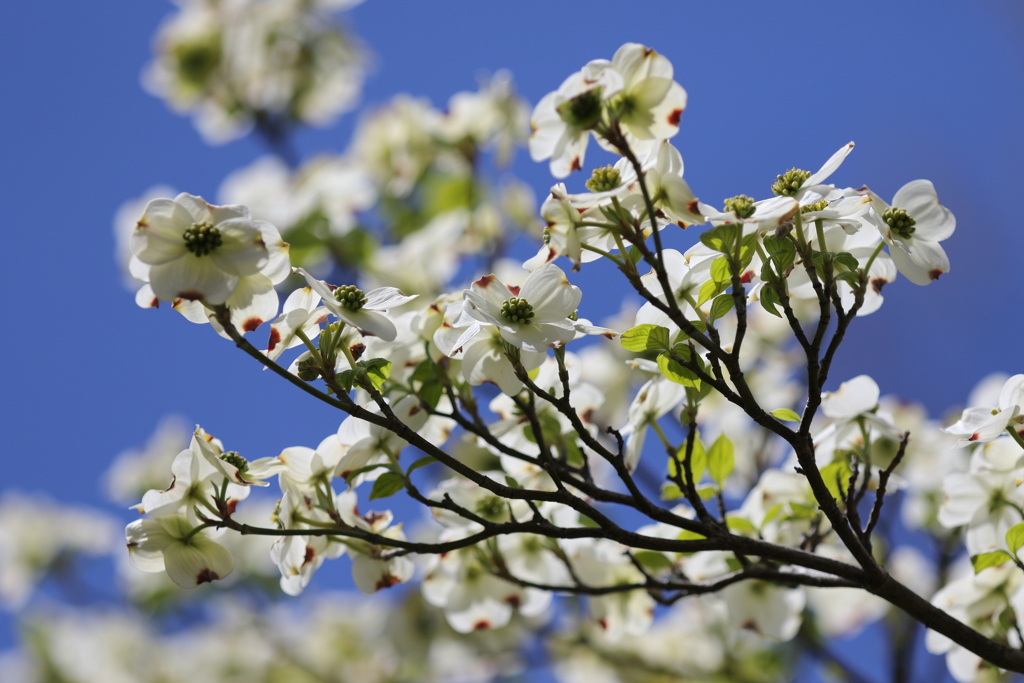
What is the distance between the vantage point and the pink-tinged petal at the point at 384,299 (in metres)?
0.75

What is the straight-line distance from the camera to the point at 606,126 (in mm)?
670

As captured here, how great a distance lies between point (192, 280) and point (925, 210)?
0.63 meters

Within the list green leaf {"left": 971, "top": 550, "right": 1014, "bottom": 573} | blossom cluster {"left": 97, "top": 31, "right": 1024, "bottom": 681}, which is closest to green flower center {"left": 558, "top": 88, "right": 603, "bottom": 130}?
blossom cluster {"left": 97, "top": 31, "right": 1024, "bottom": 681}

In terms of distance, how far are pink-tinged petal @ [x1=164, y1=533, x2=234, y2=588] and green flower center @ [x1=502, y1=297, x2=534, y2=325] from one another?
376mm

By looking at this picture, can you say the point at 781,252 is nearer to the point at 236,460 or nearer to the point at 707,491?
the point at 707,491

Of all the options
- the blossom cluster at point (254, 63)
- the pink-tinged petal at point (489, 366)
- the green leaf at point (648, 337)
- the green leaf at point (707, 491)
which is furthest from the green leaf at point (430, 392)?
the blossom cluster at point (254, 63)

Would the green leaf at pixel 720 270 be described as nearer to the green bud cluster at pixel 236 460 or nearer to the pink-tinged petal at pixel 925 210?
the pink-tinged petal at pixel 925 210

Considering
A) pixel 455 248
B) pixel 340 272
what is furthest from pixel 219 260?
pixel 455 248

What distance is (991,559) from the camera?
35.9 inches

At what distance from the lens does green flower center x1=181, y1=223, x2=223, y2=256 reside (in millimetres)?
690

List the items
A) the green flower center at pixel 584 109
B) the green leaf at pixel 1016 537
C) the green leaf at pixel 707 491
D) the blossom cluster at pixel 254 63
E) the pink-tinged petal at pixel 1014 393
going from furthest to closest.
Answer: the blossom cluster at pixel 254 63, the green leaf at pixel 707 491, the green leaf at pixel 1016 537, the pink-tinged petal at pixel 1014 393, the green flower center at pixel 584 109

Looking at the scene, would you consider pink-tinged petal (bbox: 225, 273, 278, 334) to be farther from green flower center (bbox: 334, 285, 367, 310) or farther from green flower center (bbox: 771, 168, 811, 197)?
green flower center (bbox: 771, 168, 811, 197)

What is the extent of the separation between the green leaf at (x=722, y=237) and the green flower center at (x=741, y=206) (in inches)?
0.6

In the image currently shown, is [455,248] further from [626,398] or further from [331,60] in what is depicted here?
[331,60]
